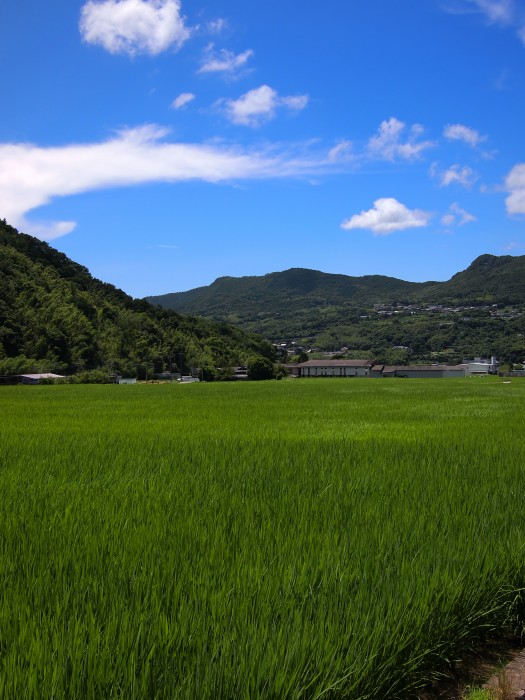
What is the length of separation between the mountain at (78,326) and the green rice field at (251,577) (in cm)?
4960

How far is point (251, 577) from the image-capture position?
2.45 m

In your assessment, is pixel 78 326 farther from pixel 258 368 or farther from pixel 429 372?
pixel 429 372

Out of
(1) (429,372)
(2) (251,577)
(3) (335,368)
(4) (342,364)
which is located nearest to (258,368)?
(3) (335,368)

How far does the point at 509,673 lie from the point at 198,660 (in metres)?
1.44

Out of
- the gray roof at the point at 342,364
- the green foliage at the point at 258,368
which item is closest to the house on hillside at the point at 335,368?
the gray roof at the point at 342,364

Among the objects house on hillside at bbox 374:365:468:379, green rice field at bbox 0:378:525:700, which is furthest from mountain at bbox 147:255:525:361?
green rice field at bbox 0:378:525:700

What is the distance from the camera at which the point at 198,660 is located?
1.72m

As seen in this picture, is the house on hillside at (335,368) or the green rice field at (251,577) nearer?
the green rice field at (251,577)

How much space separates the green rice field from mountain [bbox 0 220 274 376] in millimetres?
49598

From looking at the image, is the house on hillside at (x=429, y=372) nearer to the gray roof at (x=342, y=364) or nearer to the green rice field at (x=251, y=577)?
A: the gray roof at (x=342, y=364)

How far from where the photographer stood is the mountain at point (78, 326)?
182 ft

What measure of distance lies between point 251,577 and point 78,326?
63240 millimetres

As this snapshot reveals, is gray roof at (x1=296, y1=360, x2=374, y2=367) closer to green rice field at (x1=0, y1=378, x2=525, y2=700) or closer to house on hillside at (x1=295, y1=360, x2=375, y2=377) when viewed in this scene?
house on hillside at (x1=295, y1=360, x2=375, y2=377)

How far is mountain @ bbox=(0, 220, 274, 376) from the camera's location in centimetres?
5553
